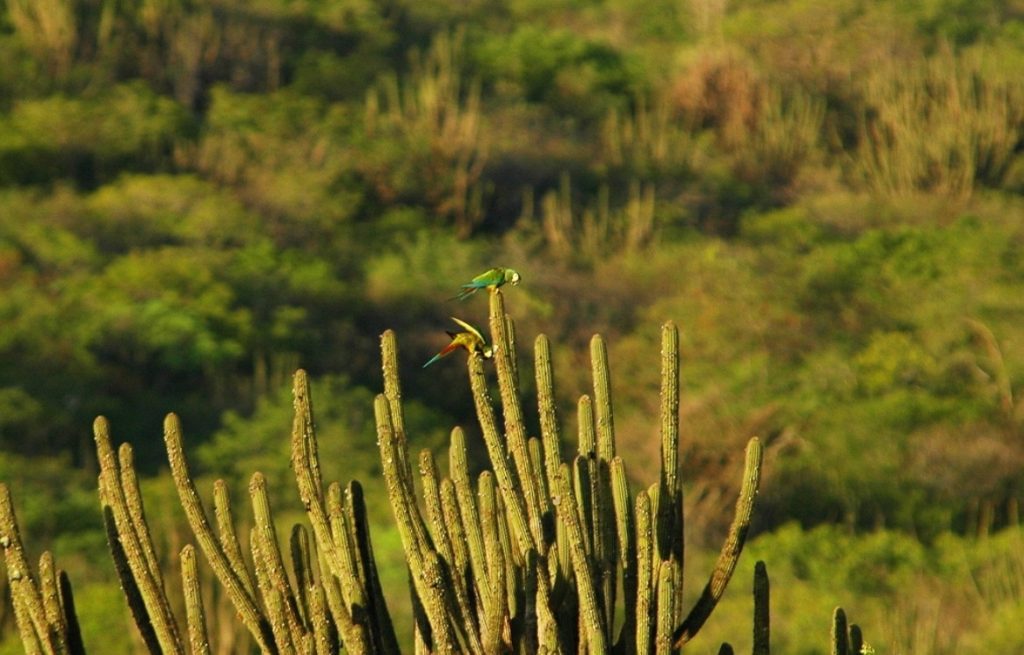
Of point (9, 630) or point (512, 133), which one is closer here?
point (9, 630)

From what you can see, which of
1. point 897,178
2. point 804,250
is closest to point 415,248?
point 804,250

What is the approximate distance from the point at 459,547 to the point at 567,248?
19.7 metres

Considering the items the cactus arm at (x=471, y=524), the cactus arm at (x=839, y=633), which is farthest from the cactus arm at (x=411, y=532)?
the cactus arm at (x=839, y=633)

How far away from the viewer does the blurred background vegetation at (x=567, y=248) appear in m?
18.0

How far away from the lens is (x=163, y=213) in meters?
24.3

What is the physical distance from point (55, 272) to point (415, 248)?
4.71 meters

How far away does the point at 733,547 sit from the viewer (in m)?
6.43

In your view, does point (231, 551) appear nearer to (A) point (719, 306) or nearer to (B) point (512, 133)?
(A) point (719, 306)

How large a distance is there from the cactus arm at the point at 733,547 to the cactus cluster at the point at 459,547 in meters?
0.11

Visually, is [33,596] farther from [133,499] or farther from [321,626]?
[321,626]

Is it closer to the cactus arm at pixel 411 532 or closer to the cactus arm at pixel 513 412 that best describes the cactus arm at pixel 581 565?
the cactus arm at pixel 513 412

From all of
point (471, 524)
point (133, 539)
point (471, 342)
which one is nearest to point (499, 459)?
point (471, 524)

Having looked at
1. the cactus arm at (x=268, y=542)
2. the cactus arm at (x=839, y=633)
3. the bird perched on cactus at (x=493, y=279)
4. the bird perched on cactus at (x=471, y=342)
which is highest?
the bird perched on cactus at (x=493, y=279)

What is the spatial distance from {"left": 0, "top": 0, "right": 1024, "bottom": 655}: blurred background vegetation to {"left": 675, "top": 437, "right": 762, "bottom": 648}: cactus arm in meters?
5.30
